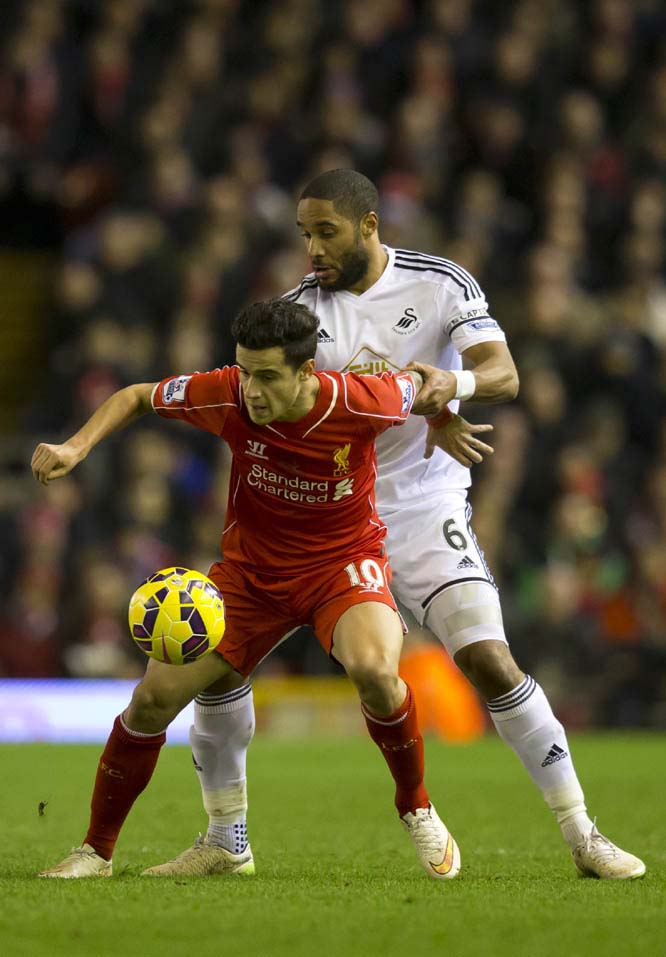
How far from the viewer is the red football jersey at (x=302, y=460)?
19.1 feet

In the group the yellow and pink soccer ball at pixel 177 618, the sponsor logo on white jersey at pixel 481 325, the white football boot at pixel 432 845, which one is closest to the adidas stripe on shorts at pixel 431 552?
the sponsor logo on white jersey at pixel 481 325

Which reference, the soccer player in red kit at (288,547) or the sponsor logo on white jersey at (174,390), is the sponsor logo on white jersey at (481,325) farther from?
the sponsor logo on white jersey at (174,390)

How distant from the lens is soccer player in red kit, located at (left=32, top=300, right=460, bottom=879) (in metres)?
5.66

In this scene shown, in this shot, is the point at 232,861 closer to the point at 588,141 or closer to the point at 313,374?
the point at 313,374

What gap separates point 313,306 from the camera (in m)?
6.50

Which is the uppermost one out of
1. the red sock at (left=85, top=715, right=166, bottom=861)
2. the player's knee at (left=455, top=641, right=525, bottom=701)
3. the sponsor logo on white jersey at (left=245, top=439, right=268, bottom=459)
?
the sponsor logo on white jersey at (left=245, top=439, right=268, bottom=459)

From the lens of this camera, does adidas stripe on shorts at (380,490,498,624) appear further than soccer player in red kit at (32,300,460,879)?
Yes

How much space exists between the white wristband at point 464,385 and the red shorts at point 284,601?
25.0 inches

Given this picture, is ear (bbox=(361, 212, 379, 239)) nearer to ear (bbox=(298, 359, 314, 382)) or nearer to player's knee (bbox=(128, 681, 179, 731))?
ear (bbox=(298, 359, 314, 382))

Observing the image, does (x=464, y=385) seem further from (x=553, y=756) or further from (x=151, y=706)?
(x=151, y=706)

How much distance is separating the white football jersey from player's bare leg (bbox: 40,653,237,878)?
1076 millimetres

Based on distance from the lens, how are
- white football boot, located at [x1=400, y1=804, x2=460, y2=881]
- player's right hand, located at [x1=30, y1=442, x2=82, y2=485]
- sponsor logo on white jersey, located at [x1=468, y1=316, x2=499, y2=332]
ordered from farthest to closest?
sponsor logo on white jersey, located at [x1=468, y1=316, x2=499, y2=332], white football boot, located at [x1=400, y1=804, x2=460, y2=881], player's right hand, located at [x1=30, y1=442, x2=82, y2=485]

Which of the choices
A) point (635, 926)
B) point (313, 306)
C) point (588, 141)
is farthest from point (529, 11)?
point (635, 926)

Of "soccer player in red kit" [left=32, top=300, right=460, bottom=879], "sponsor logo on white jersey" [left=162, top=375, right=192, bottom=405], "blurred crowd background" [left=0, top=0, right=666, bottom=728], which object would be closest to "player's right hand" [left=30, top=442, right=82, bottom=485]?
"soccer player in red kit" [left=32, top=300, right=460, bottom=879]
